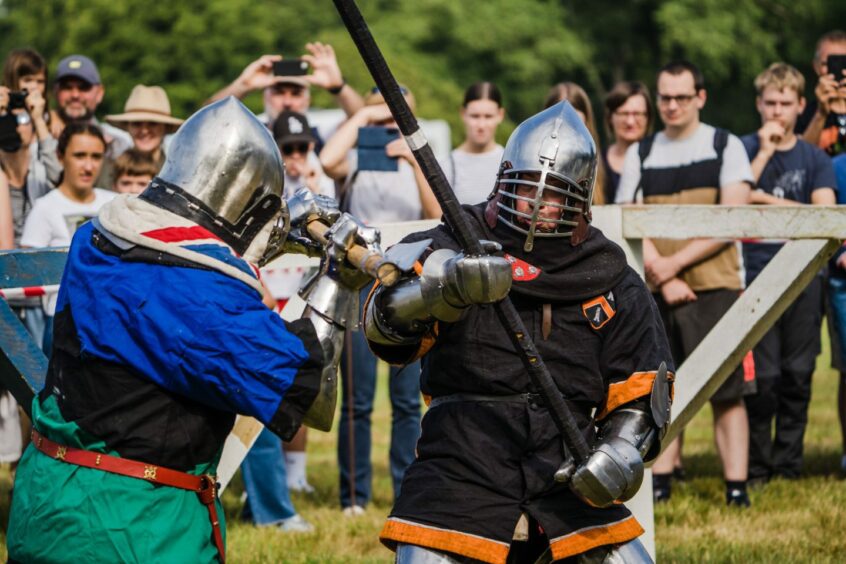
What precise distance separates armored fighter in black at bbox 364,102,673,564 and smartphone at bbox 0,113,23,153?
3523 millimetres

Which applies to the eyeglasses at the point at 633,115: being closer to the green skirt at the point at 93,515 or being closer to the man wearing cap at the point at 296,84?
the man wearing cap at the point at 296,84

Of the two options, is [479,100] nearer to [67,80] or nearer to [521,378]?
[67,80]

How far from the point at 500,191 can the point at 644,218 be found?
44.8 inches

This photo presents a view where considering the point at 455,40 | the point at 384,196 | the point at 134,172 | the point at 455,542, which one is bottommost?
the point at 455,40

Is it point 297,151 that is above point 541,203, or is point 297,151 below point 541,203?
below

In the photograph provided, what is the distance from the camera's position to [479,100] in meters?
7.48

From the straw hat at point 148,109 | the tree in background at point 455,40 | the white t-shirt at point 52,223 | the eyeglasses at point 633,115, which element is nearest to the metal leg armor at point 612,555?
the white t-shirt at point 52,223

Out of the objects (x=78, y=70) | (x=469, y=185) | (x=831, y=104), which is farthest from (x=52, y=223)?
(x=831, y=104)

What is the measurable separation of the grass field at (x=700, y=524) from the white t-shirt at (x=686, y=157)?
1.64 m

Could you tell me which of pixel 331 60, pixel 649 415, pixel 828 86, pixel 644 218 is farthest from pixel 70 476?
pixel 828 86

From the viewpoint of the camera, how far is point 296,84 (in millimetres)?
7898

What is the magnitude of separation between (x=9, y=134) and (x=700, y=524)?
13.0ft

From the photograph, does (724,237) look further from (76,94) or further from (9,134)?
(76,94)

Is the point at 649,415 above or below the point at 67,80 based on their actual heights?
below
